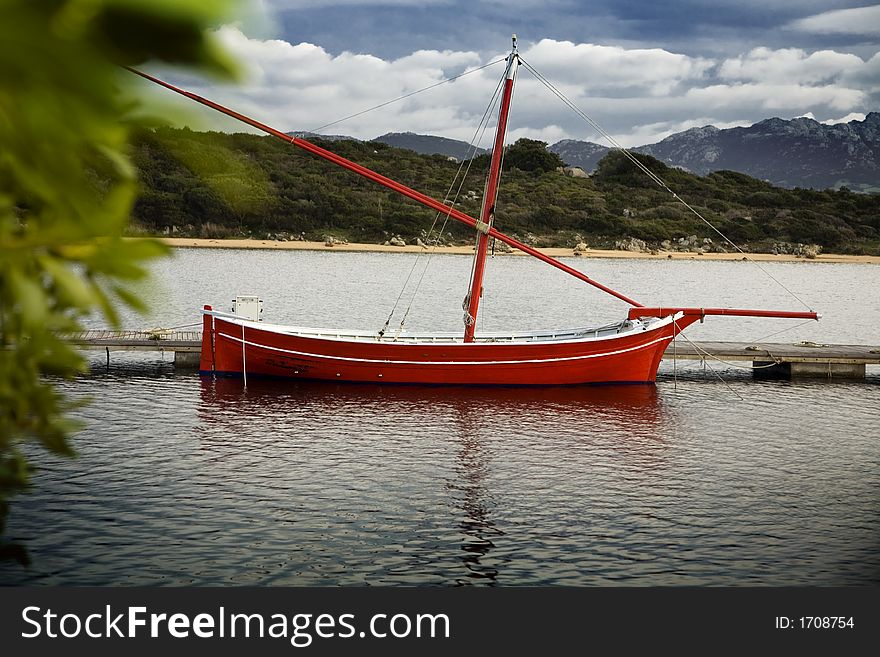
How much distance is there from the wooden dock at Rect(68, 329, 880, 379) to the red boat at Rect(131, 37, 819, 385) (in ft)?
10.2

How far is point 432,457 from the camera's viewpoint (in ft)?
74.4

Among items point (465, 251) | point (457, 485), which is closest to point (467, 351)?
point (457, 485)

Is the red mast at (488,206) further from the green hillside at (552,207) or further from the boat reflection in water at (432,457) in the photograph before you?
the green hillside at (552,207)

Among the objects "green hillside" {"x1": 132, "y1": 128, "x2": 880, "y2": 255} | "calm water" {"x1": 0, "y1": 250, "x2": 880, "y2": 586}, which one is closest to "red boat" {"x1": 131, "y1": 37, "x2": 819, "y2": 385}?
"calm water" {"x1": 0, "y1": 250, "x2": 880, "y2": 586}

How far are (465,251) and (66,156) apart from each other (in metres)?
121

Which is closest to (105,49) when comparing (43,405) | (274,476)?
(43,405)

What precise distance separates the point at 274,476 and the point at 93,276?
62.3 ft

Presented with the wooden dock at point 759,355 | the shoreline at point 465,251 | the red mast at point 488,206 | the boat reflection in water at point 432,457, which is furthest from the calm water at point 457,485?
the shoreline at point 465,251

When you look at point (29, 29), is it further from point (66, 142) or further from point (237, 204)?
point (237, 204)

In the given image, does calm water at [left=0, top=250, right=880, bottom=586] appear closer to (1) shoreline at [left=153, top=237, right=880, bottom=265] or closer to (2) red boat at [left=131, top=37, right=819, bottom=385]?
(2) red boat at [left=131, top=37, right=819, bottom=385]

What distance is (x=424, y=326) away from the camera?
5025cm

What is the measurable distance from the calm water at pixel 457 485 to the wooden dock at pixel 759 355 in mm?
843

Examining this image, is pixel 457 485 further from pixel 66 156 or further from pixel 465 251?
pixel 465 251

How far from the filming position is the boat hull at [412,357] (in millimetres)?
31453
